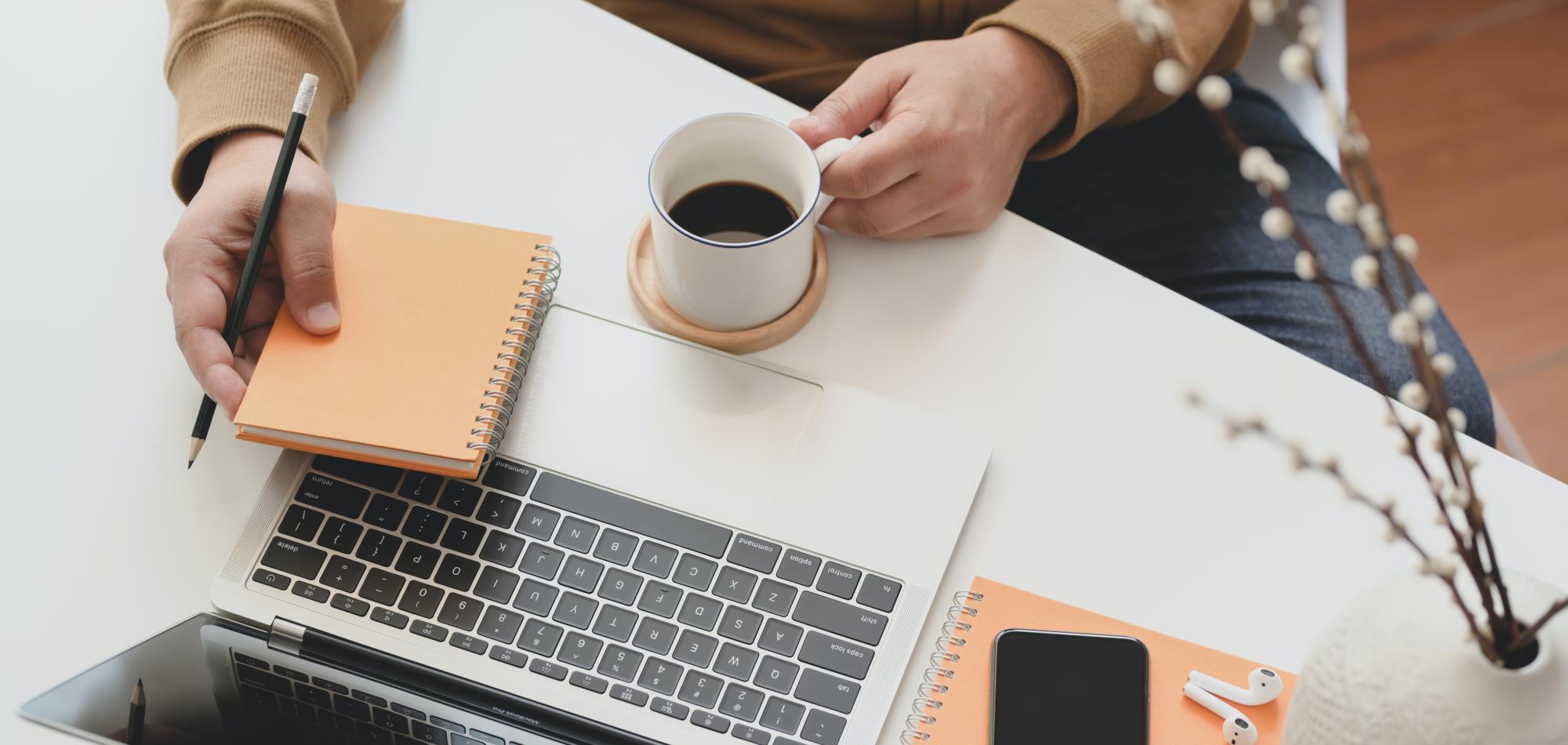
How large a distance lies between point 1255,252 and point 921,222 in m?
0.35

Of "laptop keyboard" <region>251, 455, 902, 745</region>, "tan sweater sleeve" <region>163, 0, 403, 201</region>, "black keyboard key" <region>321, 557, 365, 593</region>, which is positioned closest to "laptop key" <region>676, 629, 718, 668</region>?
"laptop keyboard" <region>251, 455, 902, 745</region>

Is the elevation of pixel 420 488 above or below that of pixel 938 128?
below

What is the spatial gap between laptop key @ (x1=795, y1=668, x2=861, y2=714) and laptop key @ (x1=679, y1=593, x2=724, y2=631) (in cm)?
6

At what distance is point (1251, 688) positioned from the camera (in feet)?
2.14

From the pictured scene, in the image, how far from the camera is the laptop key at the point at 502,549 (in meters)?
0.69

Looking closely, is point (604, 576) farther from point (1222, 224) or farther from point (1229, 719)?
point (1222, 224)

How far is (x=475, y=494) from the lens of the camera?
71cm

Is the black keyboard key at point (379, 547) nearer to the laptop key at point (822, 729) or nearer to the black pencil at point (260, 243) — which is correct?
the black pencil at point (260, 243)

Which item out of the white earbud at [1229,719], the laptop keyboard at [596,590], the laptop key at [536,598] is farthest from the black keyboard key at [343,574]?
the white earbud at [1229,719]

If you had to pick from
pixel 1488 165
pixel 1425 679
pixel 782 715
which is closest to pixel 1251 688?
pixel 1425 679

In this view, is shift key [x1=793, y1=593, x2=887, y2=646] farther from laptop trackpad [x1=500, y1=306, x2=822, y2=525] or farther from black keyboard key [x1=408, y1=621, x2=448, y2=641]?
black keyboard key [x1=408, y1=621, x2=448, y2=641]

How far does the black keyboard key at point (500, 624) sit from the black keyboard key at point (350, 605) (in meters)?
0.07

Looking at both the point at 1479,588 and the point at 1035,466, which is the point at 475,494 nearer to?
the point at 1035,466

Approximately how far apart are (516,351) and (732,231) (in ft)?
0.54
